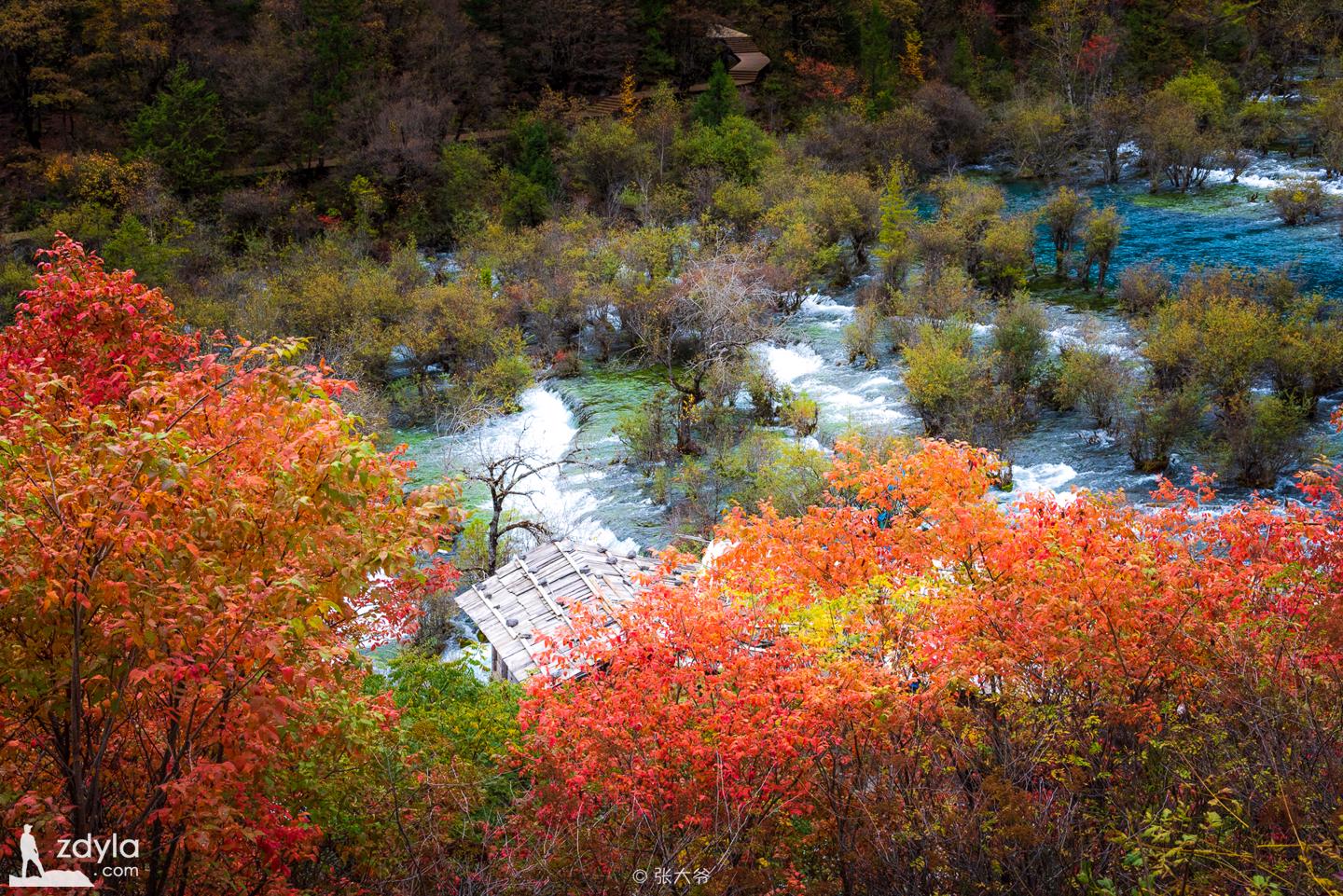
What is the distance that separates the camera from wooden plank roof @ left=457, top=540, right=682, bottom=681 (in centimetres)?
1328

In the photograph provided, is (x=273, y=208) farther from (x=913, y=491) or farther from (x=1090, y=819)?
(x=1090, y=819)

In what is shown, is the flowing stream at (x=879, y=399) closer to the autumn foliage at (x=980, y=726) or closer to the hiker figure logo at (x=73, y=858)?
the autumn foliage at (x=980, y=726)

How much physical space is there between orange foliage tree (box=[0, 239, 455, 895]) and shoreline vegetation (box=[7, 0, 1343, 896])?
0.04 metres

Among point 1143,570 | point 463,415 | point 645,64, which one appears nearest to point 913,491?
point 1143,570

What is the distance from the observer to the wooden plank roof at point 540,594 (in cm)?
1328

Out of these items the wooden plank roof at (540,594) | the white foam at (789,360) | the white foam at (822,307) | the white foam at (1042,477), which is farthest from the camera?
the white foam at (822,307)

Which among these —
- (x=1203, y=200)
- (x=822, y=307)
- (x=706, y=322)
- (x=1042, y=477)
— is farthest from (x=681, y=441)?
(x=1203, y=200)

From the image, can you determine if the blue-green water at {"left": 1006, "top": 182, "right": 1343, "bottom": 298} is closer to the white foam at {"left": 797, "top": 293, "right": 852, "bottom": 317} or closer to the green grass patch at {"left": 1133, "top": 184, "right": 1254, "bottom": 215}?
the green grass patch at {"left": 1133, "top": 184, "right": 1254, "bottom": 215}

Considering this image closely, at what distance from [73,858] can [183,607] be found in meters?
1.75

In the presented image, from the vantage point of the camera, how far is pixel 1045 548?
32.3ft

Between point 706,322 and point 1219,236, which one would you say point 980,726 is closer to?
point 706,322

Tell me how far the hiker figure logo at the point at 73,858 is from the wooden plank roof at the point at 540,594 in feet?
21.7

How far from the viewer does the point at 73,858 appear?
19.3 ft

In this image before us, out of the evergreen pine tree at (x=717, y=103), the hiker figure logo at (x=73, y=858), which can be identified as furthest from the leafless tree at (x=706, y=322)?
the hiker figure logo at (x=73, y=858)
